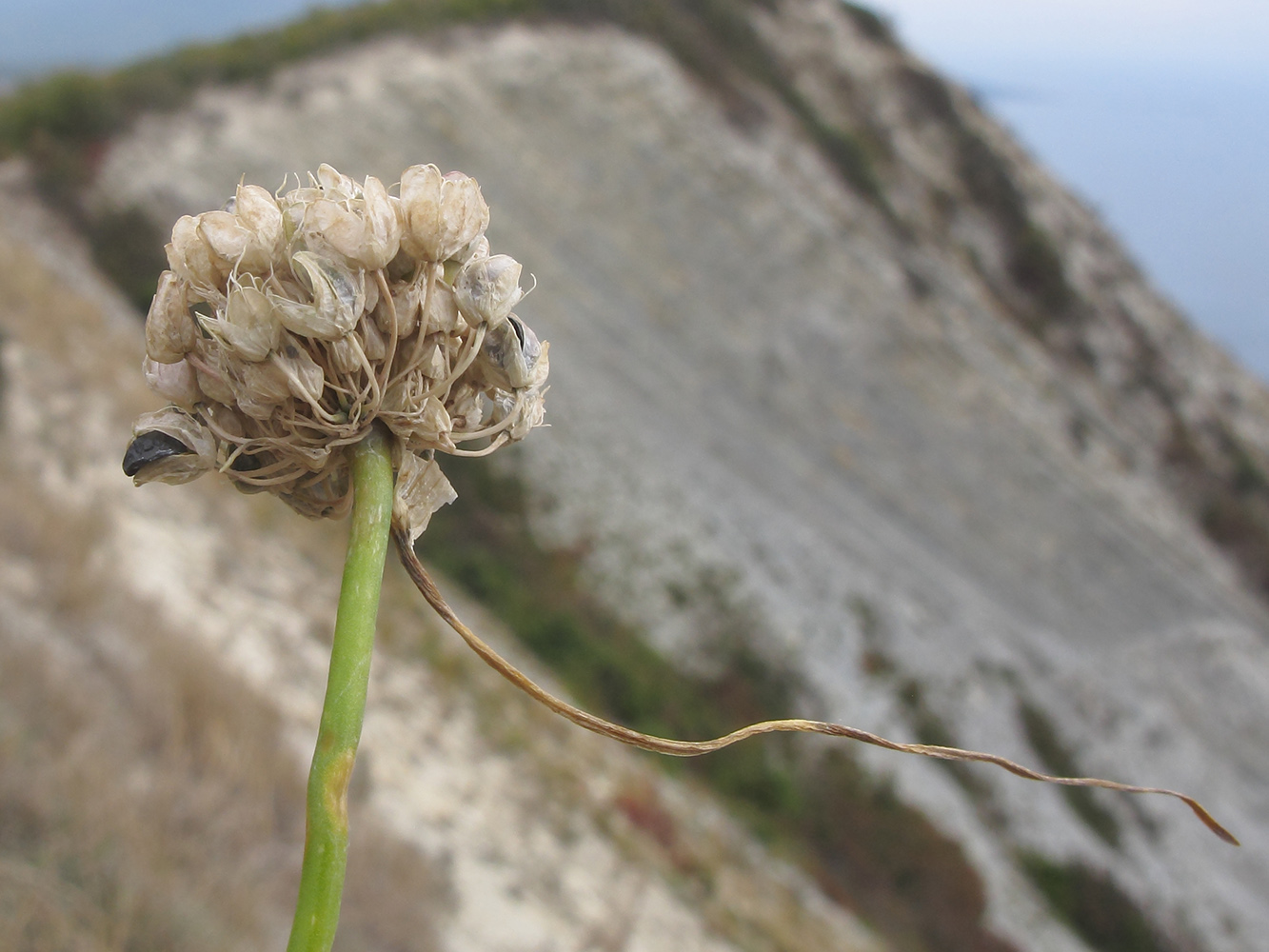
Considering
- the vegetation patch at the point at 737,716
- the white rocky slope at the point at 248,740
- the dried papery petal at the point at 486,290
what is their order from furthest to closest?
the vegetation patch at the point at 737,716 → the white rocky slope at the point at 248,740 → the dried papery petal at the point at 486,290

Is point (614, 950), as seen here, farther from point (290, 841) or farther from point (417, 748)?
point (290, 841)

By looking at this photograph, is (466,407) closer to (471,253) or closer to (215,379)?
(471,253)

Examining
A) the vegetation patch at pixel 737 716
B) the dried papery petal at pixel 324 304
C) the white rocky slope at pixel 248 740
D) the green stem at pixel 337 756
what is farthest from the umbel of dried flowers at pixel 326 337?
the vegetation patch at pixel 737 716

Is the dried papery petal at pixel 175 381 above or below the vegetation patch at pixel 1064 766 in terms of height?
above

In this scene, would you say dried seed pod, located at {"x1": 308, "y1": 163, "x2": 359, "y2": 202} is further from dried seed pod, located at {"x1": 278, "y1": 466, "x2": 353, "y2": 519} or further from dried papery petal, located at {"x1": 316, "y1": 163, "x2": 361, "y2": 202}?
dried seed pod, located at {"x1": 278, "y1": 466, "x2": 353, "y2": 519}

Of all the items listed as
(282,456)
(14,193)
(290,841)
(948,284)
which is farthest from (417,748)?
(948,284)

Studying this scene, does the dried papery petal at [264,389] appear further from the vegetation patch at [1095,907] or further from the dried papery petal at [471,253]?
the vegetation patch at [1095,907]
